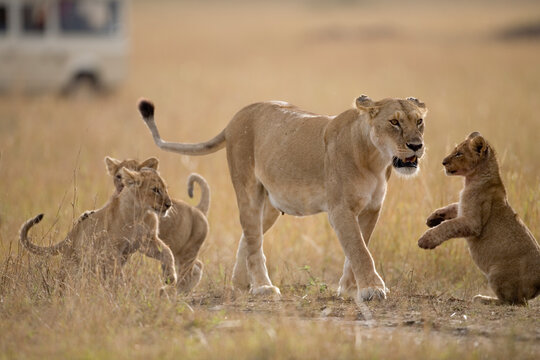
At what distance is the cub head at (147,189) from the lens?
228 inches

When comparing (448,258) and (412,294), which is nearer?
(412,294)

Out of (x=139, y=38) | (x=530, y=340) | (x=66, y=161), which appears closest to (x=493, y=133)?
(x=66, y=161)

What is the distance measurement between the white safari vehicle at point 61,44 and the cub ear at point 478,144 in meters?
13.1

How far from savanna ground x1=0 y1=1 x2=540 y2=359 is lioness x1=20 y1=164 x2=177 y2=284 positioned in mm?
135

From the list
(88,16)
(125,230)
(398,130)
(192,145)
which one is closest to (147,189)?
(125,230)

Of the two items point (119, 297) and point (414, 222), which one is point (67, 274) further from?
point (414, 222)

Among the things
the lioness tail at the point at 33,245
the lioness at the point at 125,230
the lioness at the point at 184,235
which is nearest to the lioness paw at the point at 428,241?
the lioness at the point at 125,230

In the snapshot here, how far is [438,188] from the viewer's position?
7336 mm

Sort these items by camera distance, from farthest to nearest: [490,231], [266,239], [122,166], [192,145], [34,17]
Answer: [34,17]
[266,239]
[192,145]
[122,166]
[490,231]

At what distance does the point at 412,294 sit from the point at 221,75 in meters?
18.5

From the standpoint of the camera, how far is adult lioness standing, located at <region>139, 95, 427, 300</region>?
5469mm

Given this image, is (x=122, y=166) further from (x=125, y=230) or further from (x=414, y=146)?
(x=414, y=146)

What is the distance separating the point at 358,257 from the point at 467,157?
3.22ft

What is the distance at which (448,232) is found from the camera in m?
5.48
